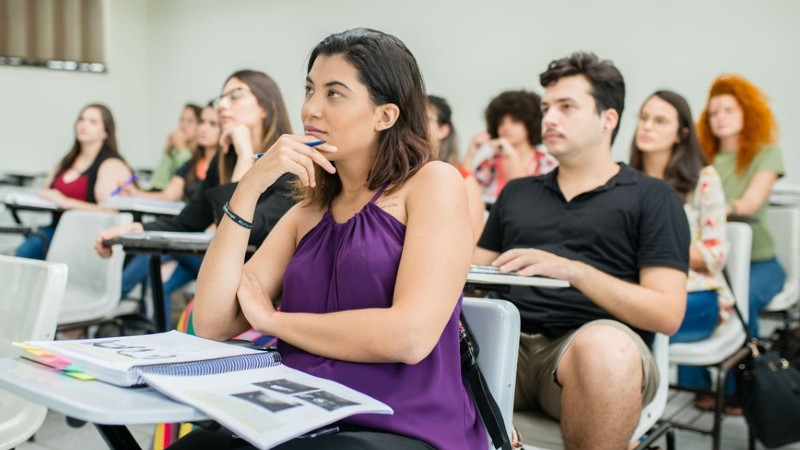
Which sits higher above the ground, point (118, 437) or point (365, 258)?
point (365, 258)

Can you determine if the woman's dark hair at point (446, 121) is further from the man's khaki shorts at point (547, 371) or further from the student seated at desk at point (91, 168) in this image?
the student seated at desk at point (91, 168)

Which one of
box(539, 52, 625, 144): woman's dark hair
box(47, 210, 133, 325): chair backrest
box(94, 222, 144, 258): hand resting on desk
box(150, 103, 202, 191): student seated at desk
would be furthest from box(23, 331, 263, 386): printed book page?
box(150, 103, 202, 191): student seated at desk

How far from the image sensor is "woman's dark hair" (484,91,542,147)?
164 inches

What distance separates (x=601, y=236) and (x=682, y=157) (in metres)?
1.37

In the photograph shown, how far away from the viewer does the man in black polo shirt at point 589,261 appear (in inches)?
69.2

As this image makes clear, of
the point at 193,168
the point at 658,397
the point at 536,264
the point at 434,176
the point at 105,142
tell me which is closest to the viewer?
the point at 434,176

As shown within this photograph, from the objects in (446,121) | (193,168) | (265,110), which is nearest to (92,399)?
(265,110)

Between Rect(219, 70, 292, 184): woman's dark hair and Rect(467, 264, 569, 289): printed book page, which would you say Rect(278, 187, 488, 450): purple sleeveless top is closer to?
Rect(467, 264, 569, 289): printed book page

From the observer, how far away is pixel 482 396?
4.30ft

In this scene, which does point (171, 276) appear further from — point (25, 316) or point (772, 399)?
point (772, 399)

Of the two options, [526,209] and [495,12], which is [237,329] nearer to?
[526,209]

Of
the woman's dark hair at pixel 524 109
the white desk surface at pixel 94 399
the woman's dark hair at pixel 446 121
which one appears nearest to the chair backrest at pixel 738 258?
the woman's dark hair at pixel 446 121

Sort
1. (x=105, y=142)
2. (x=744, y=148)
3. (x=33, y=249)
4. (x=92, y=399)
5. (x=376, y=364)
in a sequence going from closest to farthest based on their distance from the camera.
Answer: (x=92, y=399) < (x=376, y=364) < (x=744, y=148) < (x=33, y=249) < (x=105, y=142)

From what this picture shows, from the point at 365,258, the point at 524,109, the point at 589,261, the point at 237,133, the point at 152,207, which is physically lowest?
the point at 152,207
